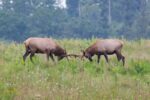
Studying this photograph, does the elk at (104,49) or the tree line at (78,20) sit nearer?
the elk at (104,49)

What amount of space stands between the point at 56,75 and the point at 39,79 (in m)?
1.14

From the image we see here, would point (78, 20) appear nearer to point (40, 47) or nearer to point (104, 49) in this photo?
point (104, 49)

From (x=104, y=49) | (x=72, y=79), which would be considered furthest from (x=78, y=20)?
(x=72, y=79)

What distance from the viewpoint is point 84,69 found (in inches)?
607

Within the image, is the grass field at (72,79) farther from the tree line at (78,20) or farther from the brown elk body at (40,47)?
the tree line at (78,20)

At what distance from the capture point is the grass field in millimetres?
10703

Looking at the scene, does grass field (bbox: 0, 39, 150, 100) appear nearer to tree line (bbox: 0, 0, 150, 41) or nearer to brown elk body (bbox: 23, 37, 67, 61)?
brown elk body (bbox: 23, 37, 67, 61)

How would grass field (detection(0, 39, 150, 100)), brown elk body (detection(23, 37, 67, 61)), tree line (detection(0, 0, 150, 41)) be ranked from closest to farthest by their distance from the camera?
grass field (detection(0, 39, 150, 100)), brown elk body (detection(23, 37, 67, 61)), tree line (detection(0, 0, 150, 41))

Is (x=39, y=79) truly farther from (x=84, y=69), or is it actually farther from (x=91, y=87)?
(x=84, y=69)

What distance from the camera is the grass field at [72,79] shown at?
35.1 feet

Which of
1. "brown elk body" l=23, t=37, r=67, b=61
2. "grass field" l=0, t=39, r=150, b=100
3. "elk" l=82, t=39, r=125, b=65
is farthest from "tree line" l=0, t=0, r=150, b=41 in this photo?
"brown elk body" l=23, t=37, r=67, b=61

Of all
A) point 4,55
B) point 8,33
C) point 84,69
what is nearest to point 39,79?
point 84,69

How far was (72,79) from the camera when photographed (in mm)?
12828

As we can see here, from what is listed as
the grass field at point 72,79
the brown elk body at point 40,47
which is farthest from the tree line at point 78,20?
the brown elk body at point 40,47
